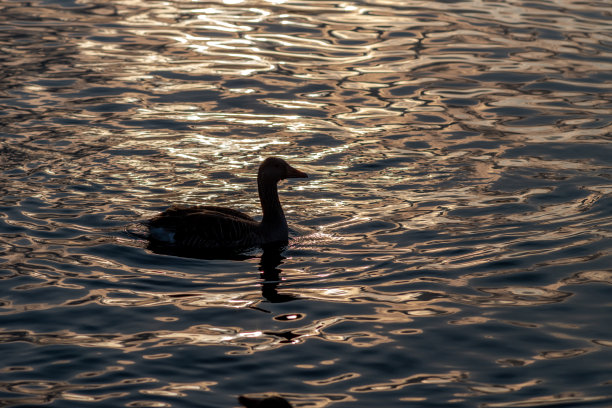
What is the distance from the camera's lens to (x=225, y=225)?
44.3ft

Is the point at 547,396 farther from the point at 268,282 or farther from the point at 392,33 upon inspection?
the point at 392,33

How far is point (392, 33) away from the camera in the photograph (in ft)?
84.5

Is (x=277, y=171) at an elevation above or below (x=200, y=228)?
above

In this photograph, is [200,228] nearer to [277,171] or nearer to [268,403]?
[277,171]

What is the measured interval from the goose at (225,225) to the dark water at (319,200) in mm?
437

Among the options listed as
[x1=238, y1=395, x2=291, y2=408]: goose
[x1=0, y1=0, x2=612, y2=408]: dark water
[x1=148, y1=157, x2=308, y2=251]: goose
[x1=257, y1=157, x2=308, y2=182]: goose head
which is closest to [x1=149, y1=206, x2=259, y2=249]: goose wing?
[x1=148, y1=157, x2=308, y2=251]: goose

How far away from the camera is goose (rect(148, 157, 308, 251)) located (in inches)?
525

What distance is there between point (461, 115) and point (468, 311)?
8927 mm

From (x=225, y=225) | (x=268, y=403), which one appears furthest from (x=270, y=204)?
(x=268, y=403)

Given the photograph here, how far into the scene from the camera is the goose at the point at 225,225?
13.3 meters

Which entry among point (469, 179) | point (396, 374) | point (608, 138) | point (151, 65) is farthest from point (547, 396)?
point (151, 65)

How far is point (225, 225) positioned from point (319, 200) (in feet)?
8.43

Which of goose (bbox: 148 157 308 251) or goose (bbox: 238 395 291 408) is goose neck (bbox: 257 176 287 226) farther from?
goose (bbox: 238 395 291 408)

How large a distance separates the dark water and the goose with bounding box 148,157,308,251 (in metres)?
0.44
